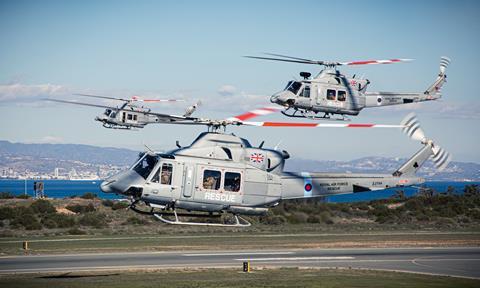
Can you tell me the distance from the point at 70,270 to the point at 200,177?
46.9 feet

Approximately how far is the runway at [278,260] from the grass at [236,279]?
2.37 metres

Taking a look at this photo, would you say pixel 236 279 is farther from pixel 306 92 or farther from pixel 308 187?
pixel 306 92

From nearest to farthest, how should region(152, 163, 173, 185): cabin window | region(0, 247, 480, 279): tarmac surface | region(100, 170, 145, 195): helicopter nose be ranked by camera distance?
1. region(100, 170, 145, 195): helicopter nose
2. region(152, 163, 173, 185): cabin window
3. region(0, 247, 480, 279): tarmac surface

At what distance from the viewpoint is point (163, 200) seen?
3111 cm

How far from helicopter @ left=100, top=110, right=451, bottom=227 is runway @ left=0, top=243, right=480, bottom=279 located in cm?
1271

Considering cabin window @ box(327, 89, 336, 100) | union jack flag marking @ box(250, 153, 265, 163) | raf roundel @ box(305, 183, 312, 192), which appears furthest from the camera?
cabin window @ box(327, 89, 336, 100)

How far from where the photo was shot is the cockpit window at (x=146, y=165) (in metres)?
31.2

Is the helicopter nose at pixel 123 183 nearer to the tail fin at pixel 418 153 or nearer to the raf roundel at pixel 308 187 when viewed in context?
the raf roundel at pixel 308 187

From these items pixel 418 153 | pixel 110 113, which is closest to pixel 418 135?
pixel 418 153

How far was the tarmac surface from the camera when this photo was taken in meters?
43.5

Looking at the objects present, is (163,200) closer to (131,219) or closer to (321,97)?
(321,97)

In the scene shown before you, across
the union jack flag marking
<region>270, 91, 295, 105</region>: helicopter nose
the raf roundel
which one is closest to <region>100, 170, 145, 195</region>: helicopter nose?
the union jack flag marking

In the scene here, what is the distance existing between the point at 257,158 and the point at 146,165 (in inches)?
172

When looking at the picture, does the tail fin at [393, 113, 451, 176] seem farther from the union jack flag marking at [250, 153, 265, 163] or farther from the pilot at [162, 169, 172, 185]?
the pilot at [162, 169, 172, 185]
